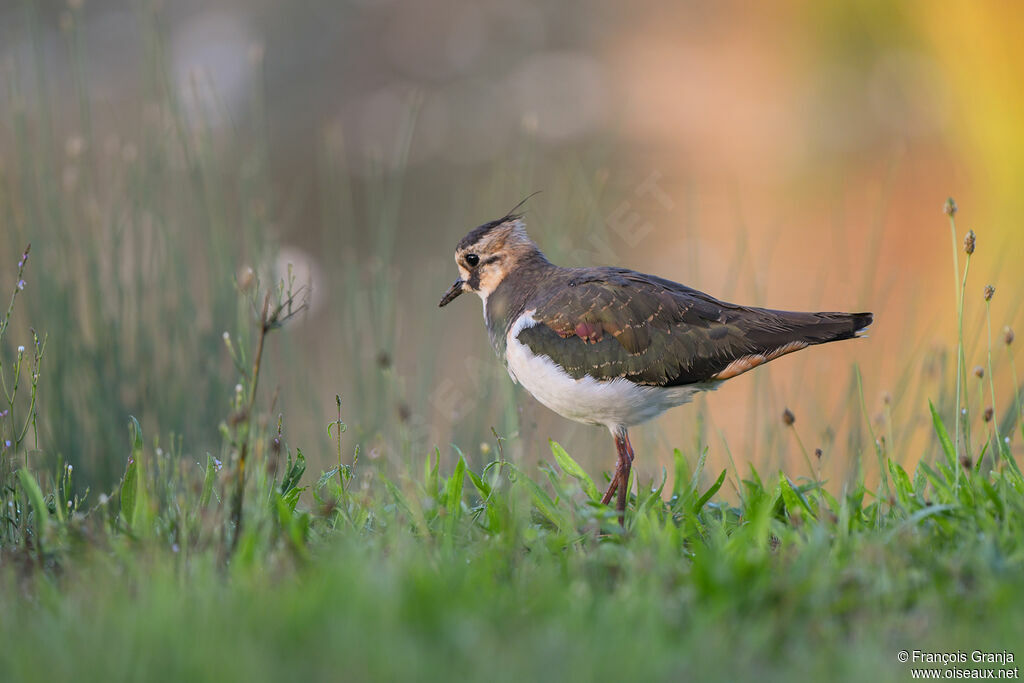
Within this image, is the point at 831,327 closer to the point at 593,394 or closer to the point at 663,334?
the point at 663,334

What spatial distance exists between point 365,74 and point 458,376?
5.41 meters

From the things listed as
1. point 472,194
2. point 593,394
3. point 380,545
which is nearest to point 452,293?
point 593,394

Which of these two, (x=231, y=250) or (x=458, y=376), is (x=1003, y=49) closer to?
(x=458, y=376)

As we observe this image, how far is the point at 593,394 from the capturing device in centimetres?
461

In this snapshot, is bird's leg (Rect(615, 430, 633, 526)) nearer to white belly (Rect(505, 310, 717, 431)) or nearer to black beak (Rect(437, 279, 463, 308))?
white belly (Rect(505, 310, 717, 431))

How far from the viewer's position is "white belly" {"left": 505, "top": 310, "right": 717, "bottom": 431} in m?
4.61

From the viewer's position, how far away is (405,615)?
2590 mm

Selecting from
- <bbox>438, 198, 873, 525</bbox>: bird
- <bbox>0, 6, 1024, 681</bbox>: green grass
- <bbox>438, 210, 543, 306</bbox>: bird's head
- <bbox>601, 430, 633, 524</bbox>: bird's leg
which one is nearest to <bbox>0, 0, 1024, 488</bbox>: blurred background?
<bbox>0, 6, 1024, 681</bbox>: green grass

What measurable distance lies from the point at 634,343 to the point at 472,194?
6.99m

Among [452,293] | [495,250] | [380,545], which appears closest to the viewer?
[380,545]

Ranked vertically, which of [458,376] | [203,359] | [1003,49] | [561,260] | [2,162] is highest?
[1003,49]

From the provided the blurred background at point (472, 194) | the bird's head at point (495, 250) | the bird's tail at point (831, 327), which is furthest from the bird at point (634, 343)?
the bird's head at point (495, 250)

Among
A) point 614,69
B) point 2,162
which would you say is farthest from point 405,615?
point 614,69

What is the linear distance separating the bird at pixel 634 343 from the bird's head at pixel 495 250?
0.57m
